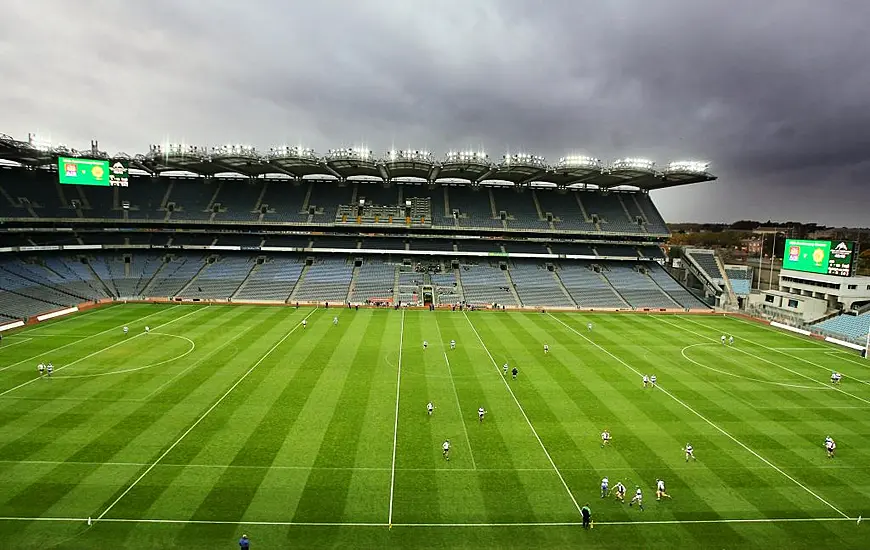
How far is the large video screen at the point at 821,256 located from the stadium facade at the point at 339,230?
1210cm

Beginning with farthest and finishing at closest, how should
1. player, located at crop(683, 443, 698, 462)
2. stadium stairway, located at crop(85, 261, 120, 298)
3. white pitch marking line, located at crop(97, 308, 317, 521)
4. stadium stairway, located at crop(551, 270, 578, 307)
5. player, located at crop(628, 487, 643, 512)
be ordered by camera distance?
1. stadium stairway, located at crop(551, 270, 578, 307)
2. stadium stairway, located at crop(85, 261, 120, 298)
3. player, located at crop(683, 443, 698, 462)
4. player, located at crop(628, 487, 643, 512)
5. white pitch marking line, located at crop(97, 308, 317, 521)

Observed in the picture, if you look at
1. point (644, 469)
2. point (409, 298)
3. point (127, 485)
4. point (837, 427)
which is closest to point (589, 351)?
point (837, 427)

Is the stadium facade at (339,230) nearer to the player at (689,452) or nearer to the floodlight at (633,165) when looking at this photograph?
the floodlight at (633,165)

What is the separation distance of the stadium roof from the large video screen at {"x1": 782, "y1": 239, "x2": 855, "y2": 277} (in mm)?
14180

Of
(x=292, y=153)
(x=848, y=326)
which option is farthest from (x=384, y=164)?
(x=848, y=326)

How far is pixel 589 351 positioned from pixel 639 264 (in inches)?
1519

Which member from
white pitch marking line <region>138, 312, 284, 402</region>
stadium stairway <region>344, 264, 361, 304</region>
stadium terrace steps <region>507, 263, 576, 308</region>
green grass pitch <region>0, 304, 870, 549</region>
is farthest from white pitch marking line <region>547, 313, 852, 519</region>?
stadium stairway <region>344, 264, 361, 304</region>

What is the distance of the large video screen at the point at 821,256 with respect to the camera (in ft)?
148

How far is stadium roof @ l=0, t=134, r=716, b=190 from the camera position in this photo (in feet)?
186

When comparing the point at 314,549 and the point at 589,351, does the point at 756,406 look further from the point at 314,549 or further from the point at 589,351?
the point at 314,549

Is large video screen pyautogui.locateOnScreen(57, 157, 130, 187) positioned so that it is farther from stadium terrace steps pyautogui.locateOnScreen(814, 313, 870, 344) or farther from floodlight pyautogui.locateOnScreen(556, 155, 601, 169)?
stadium terrace steps pyautogui.locateOnScreen(814, 313, 870, 344)

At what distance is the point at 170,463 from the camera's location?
1806 cm

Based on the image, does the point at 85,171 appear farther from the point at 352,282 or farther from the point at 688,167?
the point at 688,167

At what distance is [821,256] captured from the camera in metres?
47.1
